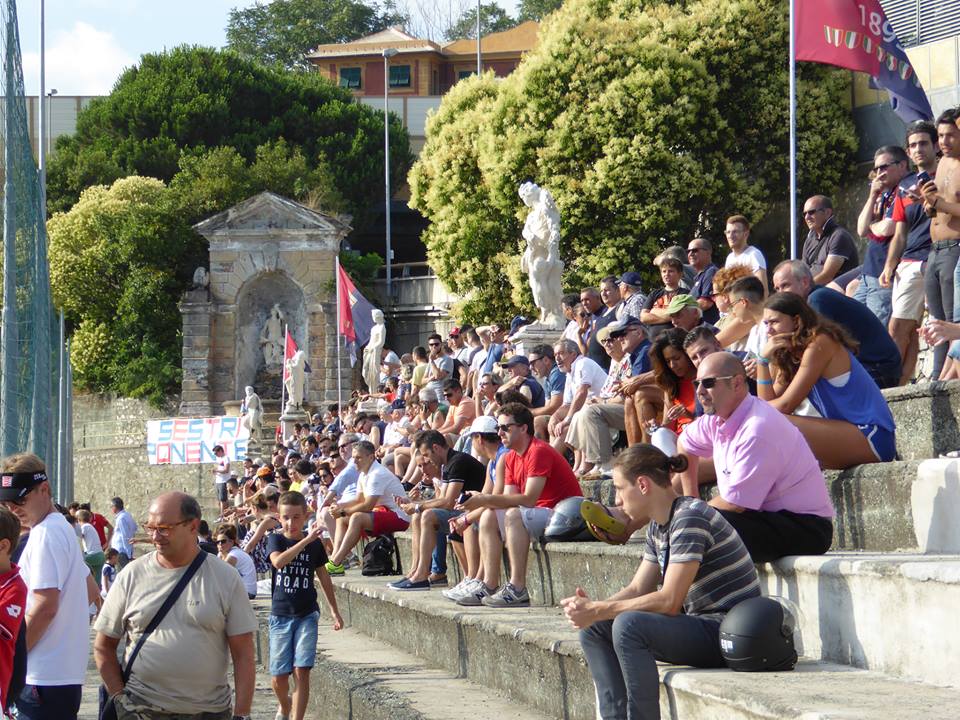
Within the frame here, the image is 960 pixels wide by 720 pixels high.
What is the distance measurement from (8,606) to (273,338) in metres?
39.0

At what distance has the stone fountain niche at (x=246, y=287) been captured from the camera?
142 ft

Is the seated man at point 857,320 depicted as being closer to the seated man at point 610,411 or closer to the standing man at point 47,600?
the seated man at point 610,411

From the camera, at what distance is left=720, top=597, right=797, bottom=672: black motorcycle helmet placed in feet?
18.6

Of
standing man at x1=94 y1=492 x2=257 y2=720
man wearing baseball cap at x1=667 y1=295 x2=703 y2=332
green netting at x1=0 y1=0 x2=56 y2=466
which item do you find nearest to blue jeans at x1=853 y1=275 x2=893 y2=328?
man wearing baseball cap at x1=667 y1=295 x2=703 y2=332

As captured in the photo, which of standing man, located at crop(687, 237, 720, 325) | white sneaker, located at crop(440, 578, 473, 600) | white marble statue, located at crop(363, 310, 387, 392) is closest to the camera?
white sneaker, located at crop(440, 578, 473, 600)

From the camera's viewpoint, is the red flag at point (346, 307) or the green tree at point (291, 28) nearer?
the red flag at point (346, 307)

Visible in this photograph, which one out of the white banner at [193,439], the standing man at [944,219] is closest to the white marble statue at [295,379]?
the white banner at [193,439]

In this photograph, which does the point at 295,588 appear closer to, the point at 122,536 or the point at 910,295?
the point at 910,295

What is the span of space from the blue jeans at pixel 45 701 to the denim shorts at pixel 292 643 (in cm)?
303

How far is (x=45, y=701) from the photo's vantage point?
6363 mm

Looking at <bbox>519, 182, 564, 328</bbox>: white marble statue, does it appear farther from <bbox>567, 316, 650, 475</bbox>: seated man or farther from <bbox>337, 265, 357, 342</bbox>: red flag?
<bbox>337, 265, 357, 342</bbox>: red flag

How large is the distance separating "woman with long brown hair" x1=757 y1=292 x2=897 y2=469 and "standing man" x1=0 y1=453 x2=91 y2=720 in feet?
11.0

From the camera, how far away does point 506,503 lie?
9.45 metres

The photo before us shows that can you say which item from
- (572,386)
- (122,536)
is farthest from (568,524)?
(122,536)
